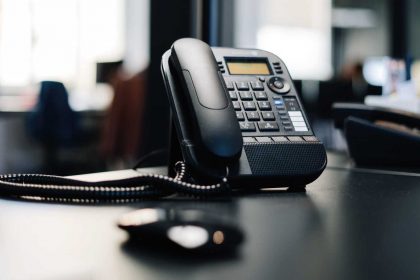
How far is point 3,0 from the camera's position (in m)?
4.43

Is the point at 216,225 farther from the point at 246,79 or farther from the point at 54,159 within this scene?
the point at 54,159

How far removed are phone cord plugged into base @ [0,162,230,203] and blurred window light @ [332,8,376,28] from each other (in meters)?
5.90

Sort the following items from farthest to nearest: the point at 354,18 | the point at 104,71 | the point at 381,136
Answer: the point at 354,18 → the point at 104,71 → the point at 381,136

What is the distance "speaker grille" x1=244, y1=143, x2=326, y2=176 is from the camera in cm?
64

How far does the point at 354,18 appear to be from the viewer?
6.55 metres

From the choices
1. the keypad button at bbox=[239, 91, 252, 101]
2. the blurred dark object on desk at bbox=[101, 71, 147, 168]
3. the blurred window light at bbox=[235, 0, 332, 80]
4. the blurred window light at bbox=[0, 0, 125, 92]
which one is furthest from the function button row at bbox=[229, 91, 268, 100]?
the blurred window light at bbox=[0, 0, 125, 92]

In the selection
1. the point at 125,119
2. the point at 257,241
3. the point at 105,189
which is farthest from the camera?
the point at 125,119

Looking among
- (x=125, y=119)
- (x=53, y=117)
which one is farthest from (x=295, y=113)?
(x=53, y=117)

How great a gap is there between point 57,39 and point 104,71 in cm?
73

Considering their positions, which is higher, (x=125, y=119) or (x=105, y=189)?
(x=105, y=189)

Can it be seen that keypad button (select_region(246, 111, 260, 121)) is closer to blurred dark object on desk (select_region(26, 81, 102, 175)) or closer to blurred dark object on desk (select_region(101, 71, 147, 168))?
blurred dark object on desk (select_region(101, 71, 147, 168))

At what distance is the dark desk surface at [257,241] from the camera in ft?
1.07

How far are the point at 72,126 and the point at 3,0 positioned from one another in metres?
1.35

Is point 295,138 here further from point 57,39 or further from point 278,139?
point 57,39
